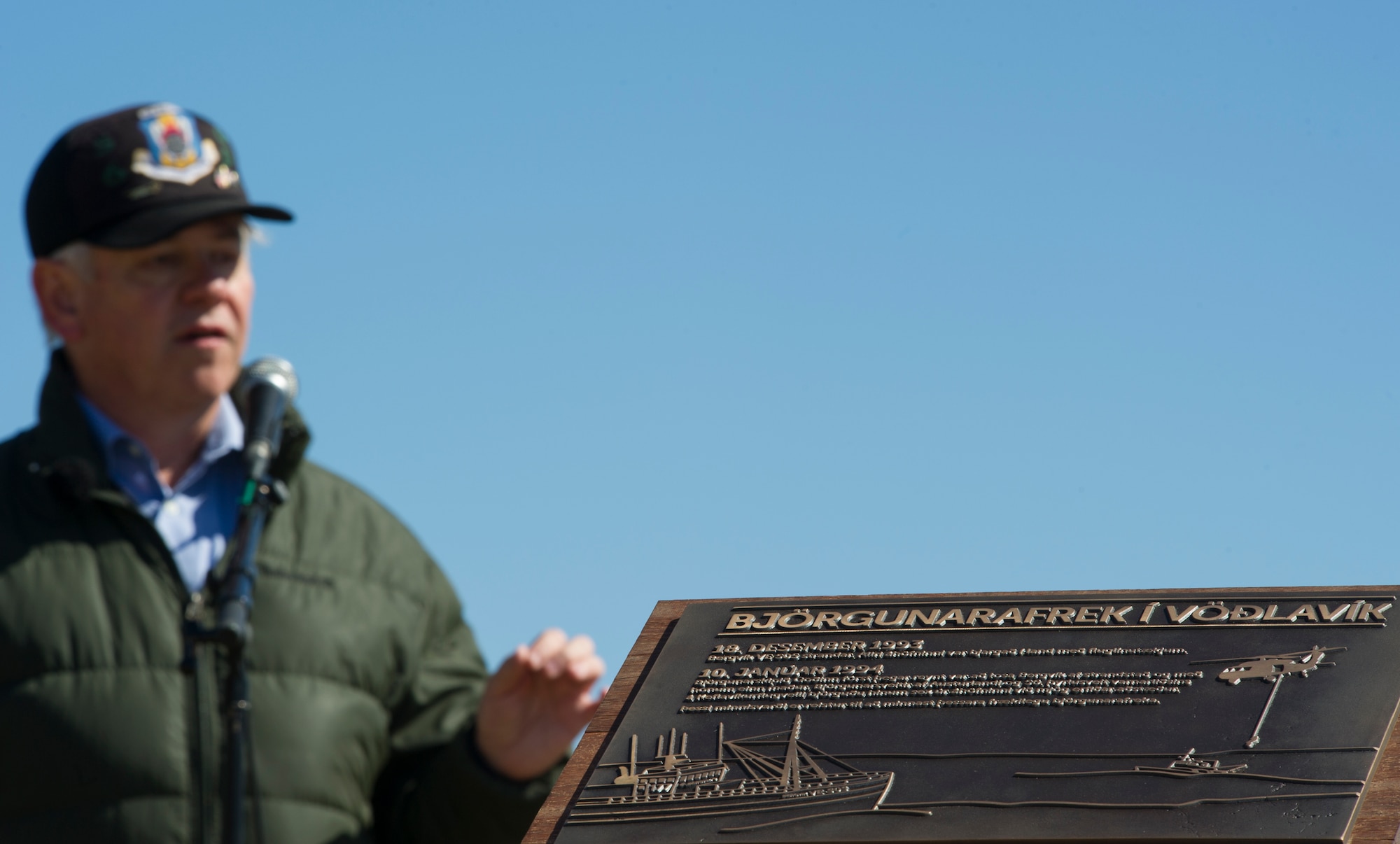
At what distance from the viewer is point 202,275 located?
4.18 m

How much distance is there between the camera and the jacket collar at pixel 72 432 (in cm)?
412

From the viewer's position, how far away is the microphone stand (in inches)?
130

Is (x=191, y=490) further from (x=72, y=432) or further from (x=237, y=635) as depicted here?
(x=237, y=635)

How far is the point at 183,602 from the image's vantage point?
4.04 metres

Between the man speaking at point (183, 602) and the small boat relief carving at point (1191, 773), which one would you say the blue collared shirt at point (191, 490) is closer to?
Result: the man speaking at point (183, 602)

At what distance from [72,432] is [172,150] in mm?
776

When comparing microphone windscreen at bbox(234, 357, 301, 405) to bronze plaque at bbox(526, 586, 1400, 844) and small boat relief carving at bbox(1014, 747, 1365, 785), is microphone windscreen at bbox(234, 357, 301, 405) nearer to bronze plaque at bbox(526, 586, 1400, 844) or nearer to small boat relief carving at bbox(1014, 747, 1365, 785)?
bronze plaque at bbox(526, 586, 1400, 844)

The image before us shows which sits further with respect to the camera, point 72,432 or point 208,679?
point 72,432

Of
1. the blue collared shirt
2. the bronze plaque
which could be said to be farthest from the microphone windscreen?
the bronze plaque

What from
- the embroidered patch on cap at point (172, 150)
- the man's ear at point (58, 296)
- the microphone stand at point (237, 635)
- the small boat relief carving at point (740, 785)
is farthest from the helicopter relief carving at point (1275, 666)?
the man's ear at point (58, 296)

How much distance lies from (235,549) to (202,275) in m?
0.95

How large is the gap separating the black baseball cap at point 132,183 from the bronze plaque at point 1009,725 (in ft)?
5.62

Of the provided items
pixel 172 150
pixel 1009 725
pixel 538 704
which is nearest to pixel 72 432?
pixel 172 150

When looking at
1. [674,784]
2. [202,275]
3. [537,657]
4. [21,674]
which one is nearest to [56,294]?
[202,275]
